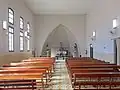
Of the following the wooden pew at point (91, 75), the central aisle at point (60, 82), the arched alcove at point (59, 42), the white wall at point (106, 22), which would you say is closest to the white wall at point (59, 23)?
the arched alcove at point (59, 42)

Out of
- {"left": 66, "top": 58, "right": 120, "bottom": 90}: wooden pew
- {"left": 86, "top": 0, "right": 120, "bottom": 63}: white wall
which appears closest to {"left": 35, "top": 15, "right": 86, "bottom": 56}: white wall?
{"left": 86, "top": 0, "right": 120, "bottom": 63}: white wall

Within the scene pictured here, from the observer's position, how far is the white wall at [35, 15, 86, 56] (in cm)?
2486

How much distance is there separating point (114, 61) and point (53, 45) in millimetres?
17076

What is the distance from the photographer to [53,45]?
29.4 m

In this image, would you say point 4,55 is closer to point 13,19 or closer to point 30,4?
point 13,19

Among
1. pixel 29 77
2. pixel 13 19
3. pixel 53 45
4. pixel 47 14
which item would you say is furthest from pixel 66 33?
pixel 29 77

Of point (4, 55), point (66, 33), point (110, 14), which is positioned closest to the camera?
point (4, 55)

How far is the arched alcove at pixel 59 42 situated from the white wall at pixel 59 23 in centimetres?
179

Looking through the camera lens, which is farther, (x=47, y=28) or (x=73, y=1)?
(x=47, y=28)

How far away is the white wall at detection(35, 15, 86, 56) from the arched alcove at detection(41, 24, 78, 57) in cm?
179

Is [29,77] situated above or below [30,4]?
below

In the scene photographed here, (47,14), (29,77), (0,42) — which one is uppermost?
(47,14)

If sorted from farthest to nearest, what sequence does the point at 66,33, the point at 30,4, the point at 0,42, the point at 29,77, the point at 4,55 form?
the point at 66,33 → the point at 30,4 → the point at 4,55 → the point at 0,42 → the point at 29,77

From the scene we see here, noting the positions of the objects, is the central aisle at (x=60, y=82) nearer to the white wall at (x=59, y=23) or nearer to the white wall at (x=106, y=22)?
the white wall at (x=106, y=22)
